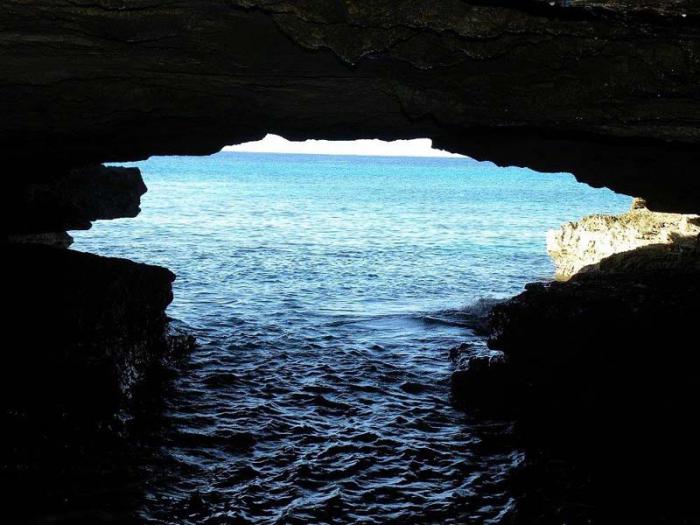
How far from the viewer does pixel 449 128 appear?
28.7 feet

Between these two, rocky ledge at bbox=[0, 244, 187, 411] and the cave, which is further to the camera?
rocky ledge at bbox=[0, 244, 187, 411]

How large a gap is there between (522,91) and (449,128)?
125 cm

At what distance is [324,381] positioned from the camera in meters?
14.2

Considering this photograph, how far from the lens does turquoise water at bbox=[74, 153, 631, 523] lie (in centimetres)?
923

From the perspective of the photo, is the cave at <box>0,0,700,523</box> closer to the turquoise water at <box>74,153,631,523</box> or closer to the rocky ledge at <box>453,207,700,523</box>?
the rocky ledge at <box>453,207,700,523</box>

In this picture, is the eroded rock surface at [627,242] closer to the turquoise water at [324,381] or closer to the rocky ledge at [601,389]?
the turquoise water at [324,381]

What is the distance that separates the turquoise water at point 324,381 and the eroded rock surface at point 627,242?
2438 mm

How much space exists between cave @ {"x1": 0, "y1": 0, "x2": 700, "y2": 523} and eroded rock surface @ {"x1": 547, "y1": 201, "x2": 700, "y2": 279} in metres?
4.82

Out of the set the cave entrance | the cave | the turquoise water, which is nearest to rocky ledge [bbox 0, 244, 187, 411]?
the cave

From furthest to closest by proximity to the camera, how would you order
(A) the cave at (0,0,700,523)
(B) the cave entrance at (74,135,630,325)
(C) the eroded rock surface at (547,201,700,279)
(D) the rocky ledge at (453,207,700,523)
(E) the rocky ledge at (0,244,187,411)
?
(B) the cave entrance at (74,135,630,325) → (C) the eroded rock surface at (547,201,700,279) → (E) the rocky ledge at (0,244,187,411) → (D) the rocky ledge at (453,207,700,523) → (A) the cave at (0,0,700,523)

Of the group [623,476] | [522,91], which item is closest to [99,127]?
[522,91]

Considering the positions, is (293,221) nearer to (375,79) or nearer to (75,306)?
(75,306)

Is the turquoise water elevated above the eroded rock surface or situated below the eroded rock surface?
below

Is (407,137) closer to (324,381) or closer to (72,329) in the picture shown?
(324,381)
